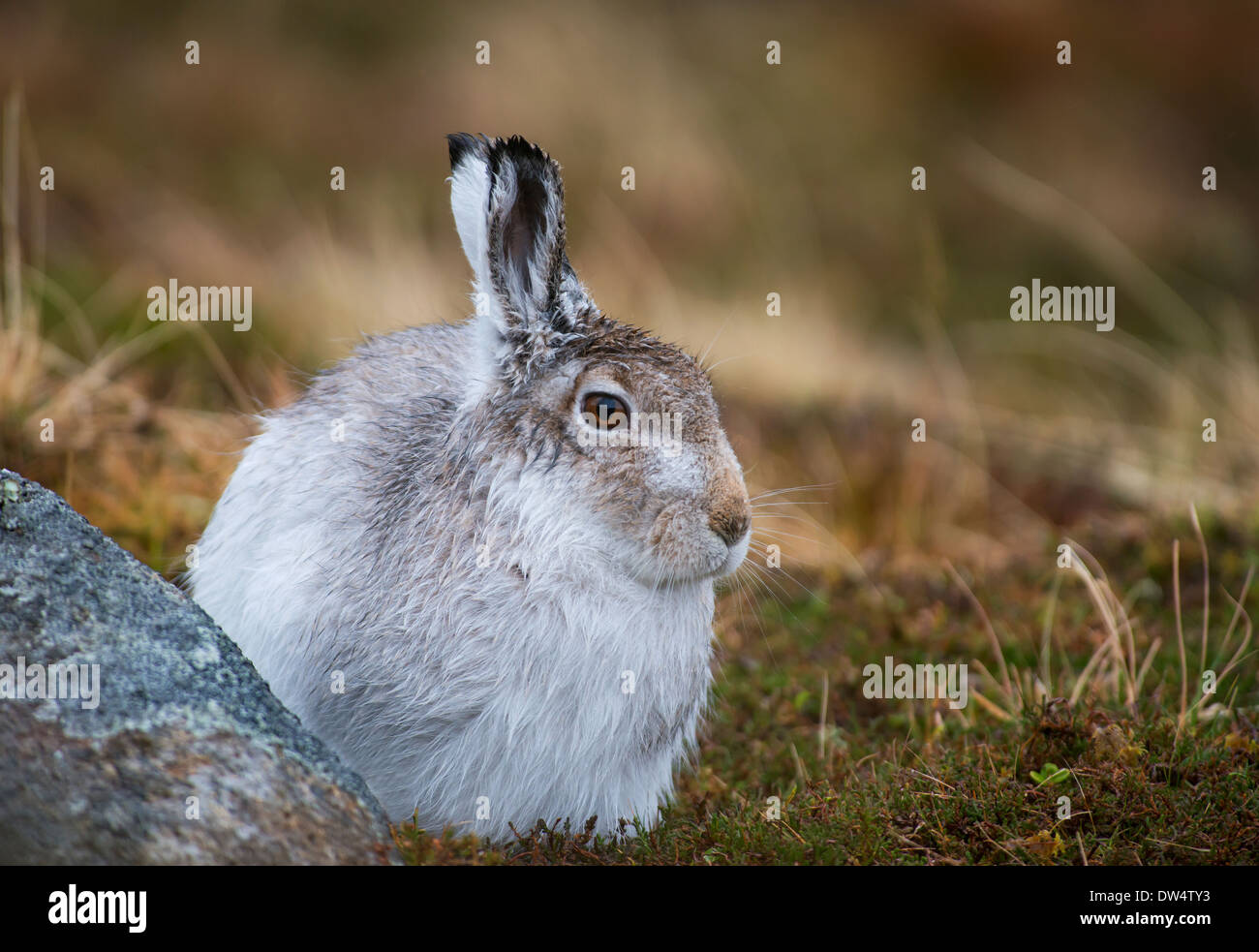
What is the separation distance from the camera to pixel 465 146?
5289 millimetres

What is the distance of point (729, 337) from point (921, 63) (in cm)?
1266

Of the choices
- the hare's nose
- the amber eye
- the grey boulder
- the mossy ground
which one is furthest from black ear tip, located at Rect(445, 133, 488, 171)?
the mossy ground

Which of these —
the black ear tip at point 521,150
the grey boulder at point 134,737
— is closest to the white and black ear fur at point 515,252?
the black ear tip at point 521,150

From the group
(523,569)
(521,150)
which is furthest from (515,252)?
(523,569)

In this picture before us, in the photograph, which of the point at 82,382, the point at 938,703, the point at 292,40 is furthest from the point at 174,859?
the point at 292,40

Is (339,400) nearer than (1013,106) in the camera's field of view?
Yes

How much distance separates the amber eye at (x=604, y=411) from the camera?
17.3ft

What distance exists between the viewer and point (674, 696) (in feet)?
18.2

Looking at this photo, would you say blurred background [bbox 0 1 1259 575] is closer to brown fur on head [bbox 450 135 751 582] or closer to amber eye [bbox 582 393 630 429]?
brown fur on head [bbox 450 135 751 582]

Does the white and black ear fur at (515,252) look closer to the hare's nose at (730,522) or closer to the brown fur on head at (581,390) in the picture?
the brown fur on head at (581,390)

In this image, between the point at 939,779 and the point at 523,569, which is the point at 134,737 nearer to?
the point at 523,569

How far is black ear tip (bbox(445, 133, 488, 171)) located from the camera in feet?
17.2
